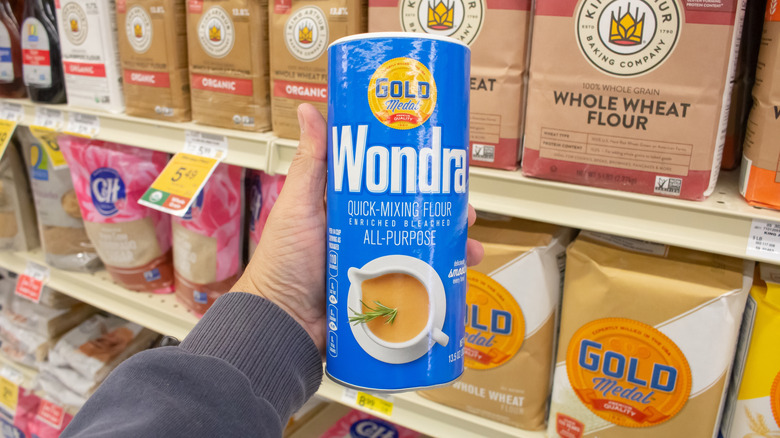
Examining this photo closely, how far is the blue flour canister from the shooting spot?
599 millimetres

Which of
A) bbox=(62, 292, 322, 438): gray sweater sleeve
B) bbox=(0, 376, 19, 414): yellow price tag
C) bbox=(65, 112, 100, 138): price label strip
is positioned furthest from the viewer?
bbox=(0, 376, 19, 414): yellow price tag

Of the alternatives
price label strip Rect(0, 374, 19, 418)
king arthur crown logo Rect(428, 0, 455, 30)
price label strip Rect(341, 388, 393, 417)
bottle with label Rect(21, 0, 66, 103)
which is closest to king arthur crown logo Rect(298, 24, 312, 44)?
king arthur crown logo Rect(428, 0, 455, 30)

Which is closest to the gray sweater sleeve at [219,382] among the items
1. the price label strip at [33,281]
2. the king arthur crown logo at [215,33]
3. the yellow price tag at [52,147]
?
the king arthur crown logo at [215,33]

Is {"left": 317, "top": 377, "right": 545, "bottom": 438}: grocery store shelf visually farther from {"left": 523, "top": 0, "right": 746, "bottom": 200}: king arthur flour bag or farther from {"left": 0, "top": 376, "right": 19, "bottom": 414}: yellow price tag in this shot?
{"left": 0, "top": 376, "right": 19, "bottom": 414}: yellow price tag

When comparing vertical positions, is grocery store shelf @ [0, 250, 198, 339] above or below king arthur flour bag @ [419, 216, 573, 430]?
below

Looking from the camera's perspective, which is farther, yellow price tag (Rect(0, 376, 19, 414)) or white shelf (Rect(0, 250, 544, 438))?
yellow price tag (Rect(0, 376, 19, 414))

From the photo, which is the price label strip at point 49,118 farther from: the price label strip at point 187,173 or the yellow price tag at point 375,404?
the yellow price tag at point 375,404

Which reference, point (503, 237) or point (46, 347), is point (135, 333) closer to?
point (46, 347)

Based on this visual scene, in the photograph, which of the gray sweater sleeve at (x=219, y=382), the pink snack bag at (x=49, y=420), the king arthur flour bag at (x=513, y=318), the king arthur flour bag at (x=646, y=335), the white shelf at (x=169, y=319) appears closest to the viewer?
the gray sweater sleeve at (x=219, y=382)

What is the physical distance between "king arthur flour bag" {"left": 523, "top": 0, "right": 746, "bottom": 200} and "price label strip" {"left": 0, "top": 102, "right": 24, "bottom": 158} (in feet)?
4.52

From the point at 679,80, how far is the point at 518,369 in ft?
1.78

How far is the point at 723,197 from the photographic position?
31.6 inches

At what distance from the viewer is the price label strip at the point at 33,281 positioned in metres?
1.66

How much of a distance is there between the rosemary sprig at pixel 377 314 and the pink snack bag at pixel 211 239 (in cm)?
76
